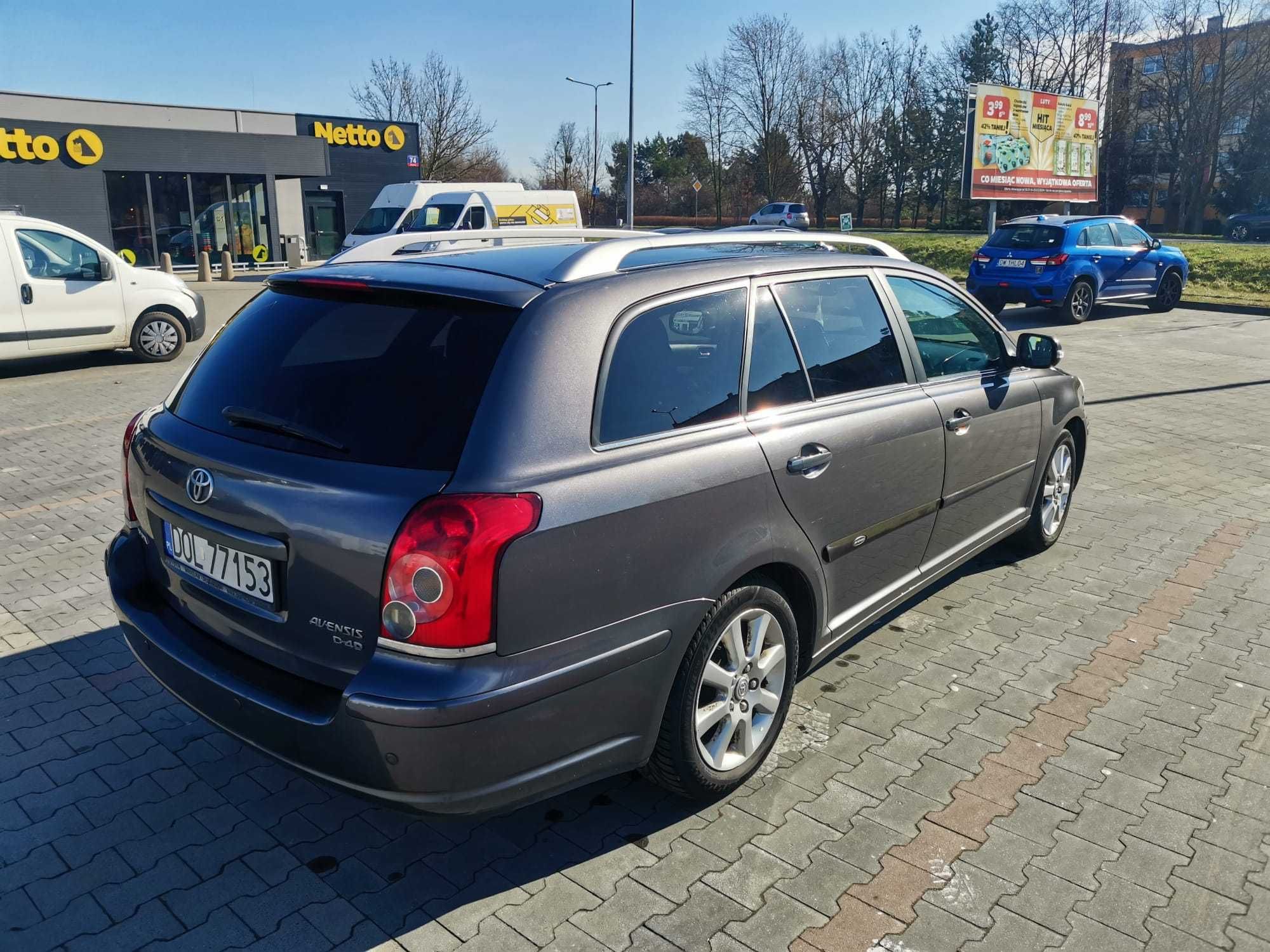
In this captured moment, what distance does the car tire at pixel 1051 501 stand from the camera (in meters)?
5.41

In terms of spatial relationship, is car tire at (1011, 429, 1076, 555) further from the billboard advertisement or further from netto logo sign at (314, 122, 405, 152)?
netto logo sign at (314, 122, 405, 152)

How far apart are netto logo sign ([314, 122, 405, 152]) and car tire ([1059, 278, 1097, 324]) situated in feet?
90.2

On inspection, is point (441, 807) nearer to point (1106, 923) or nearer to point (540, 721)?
point (540, 721)

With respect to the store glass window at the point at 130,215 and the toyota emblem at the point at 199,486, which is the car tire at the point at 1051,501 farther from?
the store glass window at the point at 130,215

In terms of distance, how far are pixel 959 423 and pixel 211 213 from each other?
100ft

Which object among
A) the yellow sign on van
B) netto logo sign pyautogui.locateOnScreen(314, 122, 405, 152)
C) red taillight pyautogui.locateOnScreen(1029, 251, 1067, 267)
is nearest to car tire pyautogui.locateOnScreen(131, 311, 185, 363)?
the yellow sign on van

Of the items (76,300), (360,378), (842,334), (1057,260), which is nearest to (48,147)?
(76,300)

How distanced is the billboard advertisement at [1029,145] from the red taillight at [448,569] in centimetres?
2460

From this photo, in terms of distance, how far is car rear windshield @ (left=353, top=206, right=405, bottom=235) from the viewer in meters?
25.6

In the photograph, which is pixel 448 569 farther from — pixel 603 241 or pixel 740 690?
pixel 603 241

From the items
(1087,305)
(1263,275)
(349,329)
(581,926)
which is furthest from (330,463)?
(1263,275)

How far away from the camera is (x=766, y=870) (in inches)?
116

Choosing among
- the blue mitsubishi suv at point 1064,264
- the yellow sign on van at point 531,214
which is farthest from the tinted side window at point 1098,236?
the yellow sign on van at point 531,214

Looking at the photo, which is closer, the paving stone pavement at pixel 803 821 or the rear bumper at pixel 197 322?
the paving stone pavement at pixel 803 821
